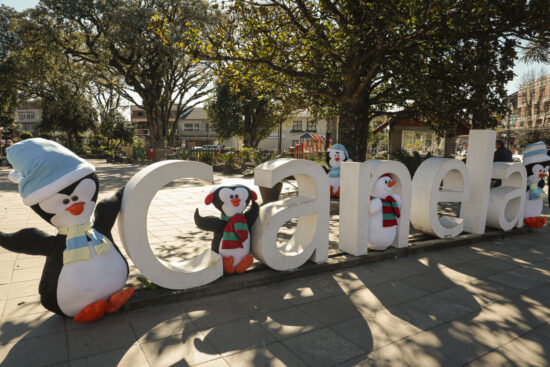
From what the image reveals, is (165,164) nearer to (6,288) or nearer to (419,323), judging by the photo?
(6,288)

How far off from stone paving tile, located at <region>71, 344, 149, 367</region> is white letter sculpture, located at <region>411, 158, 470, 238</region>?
4939mm

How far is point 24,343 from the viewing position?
301 cm

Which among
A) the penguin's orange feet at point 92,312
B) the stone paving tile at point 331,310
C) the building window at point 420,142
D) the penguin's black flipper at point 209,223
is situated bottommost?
the stone paving tile at point 331,310

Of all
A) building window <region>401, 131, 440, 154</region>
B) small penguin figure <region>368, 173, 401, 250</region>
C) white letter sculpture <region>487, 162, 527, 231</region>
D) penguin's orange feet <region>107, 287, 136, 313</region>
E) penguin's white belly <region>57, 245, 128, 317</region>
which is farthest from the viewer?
building window <region>401, 131, 440, 154</region>

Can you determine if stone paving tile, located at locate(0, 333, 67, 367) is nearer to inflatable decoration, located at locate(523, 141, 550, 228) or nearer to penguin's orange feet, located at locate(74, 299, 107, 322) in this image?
penguin's orange feet, located at locate(74, 299, 107, 322)

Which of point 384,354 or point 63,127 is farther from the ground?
point 63,127

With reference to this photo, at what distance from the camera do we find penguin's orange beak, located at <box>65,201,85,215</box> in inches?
128

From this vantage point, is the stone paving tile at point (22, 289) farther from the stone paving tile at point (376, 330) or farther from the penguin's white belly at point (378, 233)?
the penguin's white belly at point (378, 233)

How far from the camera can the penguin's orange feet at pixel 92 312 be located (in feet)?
10.7

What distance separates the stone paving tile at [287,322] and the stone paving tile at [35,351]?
1764 mm

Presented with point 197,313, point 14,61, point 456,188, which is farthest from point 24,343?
point 14,61

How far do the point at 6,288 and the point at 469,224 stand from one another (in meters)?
7.59

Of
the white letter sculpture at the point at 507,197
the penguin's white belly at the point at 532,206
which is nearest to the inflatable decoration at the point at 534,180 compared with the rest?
the penguin's white belly at the point at 532,206

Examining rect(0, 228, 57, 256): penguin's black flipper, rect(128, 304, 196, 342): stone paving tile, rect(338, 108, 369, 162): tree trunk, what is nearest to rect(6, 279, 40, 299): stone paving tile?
rect(0, 228, 57, 256): penguin's black flipper
